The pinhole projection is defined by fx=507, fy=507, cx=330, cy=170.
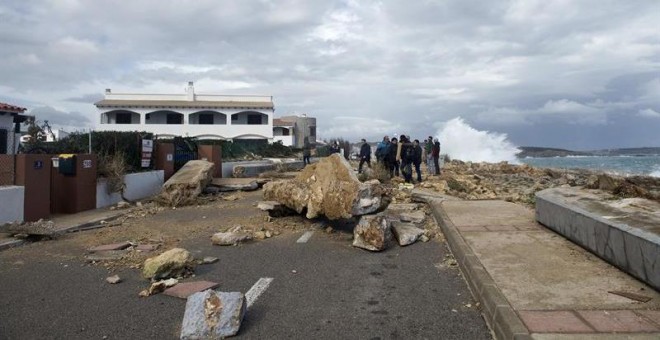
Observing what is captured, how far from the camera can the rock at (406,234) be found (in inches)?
317

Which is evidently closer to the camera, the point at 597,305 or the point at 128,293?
the point at 597,305

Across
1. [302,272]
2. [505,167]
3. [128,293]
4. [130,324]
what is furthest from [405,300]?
[505,167]

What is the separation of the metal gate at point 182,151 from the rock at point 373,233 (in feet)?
37.6

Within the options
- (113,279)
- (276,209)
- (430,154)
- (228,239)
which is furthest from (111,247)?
(430,154)

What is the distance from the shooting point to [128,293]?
554 centimetres

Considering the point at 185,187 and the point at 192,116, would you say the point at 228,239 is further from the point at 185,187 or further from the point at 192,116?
the point at 192,116

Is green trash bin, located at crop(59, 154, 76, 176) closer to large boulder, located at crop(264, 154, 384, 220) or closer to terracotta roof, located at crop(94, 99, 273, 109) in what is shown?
large boulder, located at crop(264, 154, 384, 220)

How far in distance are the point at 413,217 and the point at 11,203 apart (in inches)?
304

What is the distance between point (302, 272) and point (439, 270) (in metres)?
1.75

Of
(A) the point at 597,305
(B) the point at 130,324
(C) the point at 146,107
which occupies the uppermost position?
(C) the point at 146,107

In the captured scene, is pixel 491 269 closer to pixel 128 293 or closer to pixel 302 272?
pixel 302 272

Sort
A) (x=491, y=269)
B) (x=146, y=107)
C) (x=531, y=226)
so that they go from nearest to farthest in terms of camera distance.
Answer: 1. (x=491, y=269)
2. (x=531, y=226)
3. (x=146, y=107)

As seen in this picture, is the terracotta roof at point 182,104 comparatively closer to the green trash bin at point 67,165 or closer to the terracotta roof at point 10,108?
the terracotta roof at point 10,108

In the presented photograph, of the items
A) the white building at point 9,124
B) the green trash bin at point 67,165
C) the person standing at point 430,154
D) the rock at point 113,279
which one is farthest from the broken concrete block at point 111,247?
the person standing at point 430,154
